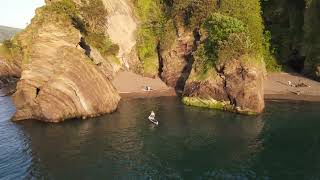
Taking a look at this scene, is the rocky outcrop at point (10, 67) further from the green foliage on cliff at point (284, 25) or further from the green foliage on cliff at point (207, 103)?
the green foliage on cliff at point (284, 25)

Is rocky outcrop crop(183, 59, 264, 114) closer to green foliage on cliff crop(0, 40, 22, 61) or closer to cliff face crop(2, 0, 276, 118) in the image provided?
cliff face crop(2, 0, 276, 118)

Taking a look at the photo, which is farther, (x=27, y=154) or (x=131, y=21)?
(x=131, y=21)

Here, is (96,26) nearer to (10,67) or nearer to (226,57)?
(226,57)

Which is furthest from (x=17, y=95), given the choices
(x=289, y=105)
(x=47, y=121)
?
A: (x=289, y=105)

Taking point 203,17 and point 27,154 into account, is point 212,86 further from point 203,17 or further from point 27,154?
point 27,154

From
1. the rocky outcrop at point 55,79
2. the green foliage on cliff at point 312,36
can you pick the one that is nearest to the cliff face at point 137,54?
the rocky outcrop at point 55,79

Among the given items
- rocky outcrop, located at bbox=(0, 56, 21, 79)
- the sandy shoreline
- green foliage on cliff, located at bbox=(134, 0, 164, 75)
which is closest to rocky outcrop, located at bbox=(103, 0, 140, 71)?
green foliage on cliff, located at bbox=(134, 0, 164, 75)
